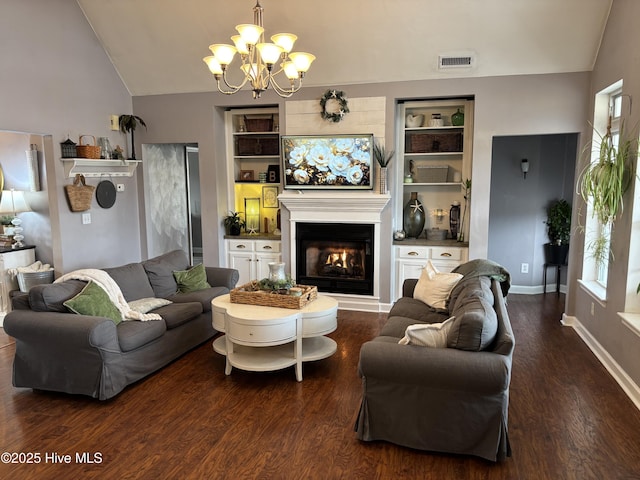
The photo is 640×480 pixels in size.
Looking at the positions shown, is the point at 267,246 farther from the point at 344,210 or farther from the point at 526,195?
the point at 526,195

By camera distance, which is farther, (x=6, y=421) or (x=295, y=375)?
(x=295, y=375)

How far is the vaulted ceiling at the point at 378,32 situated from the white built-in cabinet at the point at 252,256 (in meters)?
2.10

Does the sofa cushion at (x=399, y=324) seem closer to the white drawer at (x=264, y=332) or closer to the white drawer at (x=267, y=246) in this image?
the white drawer at (x=264, y=332)

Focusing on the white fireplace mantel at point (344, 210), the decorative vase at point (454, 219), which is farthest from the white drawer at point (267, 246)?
the decorative vase at point (454, 219)

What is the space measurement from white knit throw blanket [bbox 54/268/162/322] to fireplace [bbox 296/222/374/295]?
2.35 meters

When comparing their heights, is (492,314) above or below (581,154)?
below

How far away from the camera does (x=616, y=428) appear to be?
10.4 feet

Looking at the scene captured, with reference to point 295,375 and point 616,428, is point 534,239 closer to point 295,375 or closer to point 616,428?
point 616,428

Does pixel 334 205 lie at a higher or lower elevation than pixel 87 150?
lower

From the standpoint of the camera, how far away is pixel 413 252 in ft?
19.0

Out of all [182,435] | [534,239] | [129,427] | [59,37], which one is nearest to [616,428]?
[182,435]

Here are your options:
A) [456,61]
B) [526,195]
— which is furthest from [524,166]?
[456,61]

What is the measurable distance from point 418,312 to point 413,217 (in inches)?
79.3

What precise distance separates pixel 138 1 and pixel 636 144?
504cm
